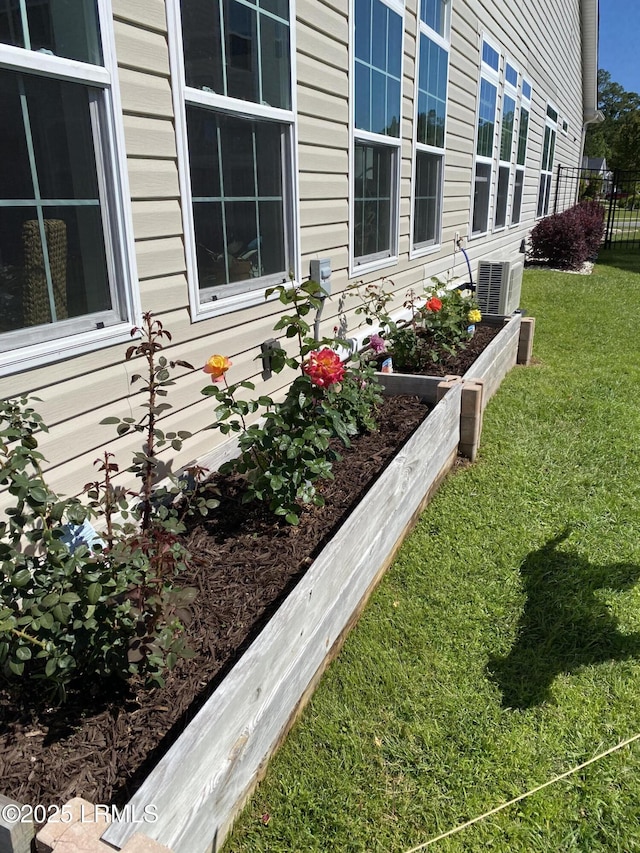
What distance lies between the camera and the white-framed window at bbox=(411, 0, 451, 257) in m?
5.56

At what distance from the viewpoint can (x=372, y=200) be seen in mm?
4898

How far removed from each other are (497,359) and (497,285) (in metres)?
1.64

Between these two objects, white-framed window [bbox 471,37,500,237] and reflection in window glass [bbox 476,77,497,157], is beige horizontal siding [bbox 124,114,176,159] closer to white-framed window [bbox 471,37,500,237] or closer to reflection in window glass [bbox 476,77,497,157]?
white-framed window [bbox 471,37,500,237]

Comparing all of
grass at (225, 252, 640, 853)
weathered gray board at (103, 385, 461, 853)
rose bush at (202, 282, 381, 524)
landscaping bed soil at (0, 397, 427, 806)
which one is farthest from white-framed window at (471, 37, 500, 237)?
landscaping bed soil at (0, 397, 427, 806)

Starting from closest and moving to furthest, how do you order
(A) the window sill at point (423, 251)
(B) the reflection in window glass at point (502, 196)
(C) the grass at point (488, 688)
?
(C) the grass at point (488, 688)
(A) the window sill at point (423, 251)
(B) the reflection in window glass at point (502, 196)

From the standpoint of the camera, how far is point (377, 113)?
4727 millimetres

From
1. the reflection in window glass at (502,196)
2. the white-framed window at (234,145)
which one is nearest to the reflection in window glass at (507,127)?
the reflection in window glass at (502,196)

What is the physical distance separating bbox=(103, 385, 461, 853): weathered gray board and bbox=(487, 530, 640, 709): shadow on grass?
64 centimetres

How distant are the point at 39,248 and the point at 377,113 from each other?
344 cm

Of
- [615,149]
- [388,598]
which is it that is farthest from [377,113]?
[615,149]

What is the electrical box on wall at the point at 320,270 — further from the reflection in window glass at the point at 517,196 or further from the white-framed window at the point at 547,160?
the white-framed window at the point at 547,160

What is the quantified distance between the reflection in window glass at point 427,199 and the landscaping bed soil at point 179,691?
152 inches


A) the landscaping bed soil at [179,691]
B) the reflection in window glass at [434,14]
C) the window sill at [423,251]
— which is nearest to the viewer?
the landscaping bed soil at [179,691]

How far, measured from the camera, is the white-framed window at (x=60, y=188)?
1.97 metres
